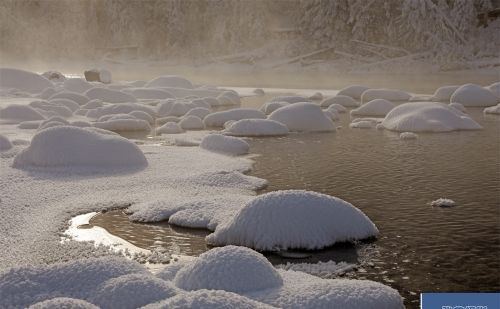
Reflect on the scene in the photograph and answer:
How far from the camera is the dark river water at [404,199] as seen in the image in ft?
20.5

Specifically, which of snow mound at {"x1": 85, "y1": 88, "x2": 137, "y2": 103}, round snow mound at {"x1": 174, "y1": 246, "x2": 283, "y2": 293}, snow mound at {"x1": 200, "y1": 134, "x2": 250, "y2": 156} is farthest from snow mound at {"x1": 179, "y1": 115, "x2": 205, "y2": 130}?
round snow mound at {"x1": 174, "y1": 246, "x2": 283, "y2": 293}

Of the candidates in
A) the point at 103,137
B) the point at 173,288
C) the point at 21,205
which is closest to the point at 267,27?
the point at 103,137

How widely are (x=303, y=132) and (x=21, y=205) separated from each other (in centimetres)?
886

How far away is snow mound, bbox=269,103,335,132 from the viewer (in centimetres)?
1622

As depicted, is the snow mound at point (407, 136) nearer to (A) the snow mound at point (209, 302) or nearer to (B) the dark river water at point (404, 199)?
(B) the dark river water at point (404, 199)

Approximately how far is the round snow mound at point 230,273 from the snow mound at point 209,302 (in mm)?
904

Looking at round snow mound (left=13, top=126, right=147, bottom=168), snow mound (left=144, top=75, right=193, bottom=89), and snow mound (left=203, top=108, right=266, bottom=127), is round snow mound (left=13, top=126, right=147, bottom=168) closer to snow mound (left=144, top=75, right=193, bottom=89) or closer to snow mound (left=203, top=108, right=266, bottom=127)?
snow mound (left=203, top=108, right=266, bottom=127)

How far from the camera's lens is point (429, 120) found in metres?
15.9

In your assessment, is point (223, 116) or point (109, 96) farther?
point (109, 96)

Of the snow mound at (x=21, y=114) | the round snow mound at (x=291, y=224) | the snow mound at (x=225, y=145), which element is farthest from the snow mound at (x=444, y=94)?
the round snow mound at (x=291, y=224)

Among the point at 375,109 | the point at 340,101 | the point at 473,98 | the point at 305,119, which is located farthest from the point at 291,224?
the point at 340,101

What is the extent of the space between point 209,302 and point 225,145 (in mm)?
9027

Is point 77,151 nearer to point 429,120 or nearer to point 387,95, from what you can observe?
point 429,120

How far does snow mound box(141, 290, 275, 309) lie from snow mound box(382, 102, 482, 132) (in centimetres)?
1239
